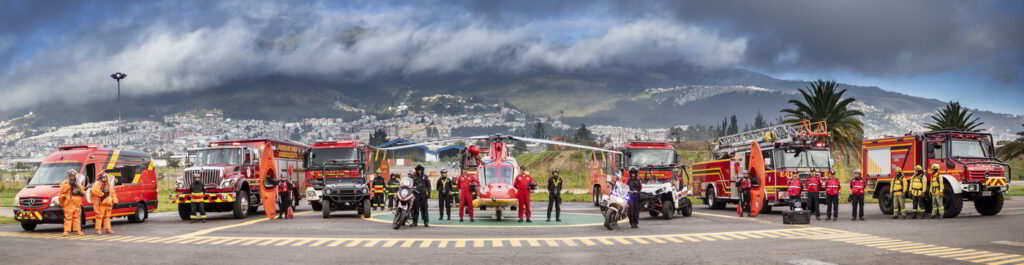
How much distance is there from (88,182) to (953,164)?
1045 inches

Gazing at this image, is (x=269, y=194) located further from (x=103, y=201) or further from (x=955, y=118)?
(x=955, y=118)

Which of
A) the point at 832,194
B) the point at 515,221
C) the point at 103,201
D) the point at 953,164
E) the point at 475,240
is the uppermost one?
the point at 953,164

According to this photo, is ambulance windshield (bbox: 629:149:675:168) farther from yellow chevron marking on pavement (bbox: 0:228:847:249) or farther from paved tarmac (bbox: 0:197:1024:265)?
yellow chevron marking on pavement (bbox: 0:228:847:249)

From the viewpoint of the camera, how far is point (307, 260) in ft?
49.4

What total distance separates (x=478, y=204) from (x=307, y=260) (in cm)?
1157

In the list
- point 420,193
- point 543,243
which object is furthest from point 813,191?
point 420,193

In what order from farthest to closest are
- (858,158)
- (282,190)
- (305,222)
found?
(858,158) < (282,190) < (305,222)

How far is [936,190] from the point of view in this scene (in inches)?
1005

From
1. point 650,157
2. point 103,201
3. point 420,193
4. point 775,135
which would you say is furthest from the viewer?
point 650,157

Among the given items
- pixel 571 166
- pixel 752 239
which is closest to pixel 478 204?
pixel 752 239

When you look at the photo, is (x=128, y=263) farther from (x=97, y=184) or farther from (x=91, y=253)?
(x=97, y=184)

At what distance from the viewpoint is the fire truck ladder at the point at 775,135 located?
99.0ft

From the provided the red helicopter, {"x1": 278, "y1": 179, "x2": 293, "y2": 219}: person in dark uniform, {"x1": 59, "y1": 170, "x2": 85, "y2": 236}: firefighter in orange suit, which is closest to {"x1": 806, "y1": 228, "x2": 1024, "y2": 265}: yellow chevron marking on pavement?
the red helicopter

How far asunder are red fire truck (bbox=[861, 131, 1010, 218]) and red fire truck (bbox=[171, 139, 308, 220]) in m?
21.2
